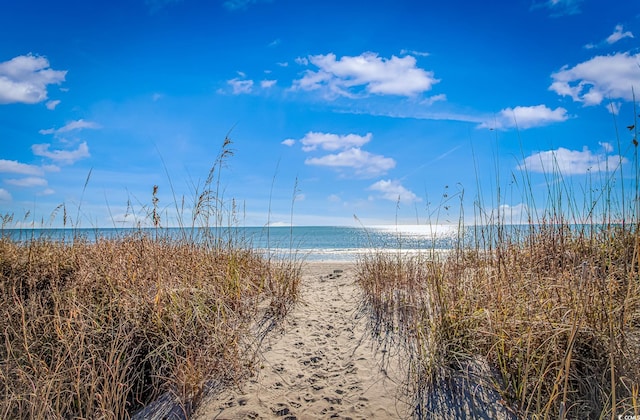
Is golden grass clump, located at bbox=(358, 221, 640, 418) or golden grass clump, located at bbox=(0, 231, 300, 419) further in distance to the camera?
golden grass clump, located at bbox=(0, 231, 300, 419)

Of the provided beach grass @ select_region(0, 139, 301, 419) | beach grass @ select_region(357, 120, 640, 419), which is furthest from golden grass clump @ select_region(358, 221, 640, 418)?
beach grass @ select_region(0, 139, 301, 419)

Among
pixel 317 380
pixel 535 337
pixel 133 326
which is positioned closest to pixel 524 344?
pixel 535 337

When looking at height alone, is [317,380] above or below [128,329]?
below

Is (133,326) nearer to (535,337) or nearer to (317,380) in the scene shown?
(317,380)

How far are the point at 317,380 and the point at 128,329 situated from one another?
1.83 m

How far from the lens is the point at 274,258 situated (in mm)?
6812

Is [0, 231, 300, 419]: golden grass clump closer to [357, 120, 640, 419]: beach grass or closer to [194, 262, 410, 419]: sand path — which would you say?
[194, 262, 410, 419]: sand path

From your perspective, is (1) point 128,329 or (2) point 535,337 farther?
(1) point 128,329

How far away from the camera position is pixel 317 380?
3303 millimetres

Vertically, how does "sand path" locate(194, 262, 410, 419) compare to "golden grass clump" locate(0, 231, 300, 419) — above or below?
below

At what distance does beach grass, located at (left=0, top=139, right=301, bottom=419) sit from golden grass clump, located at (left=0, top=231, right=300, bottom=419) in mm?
13

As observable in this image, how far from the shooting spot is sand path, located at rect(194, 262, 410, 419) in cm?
286

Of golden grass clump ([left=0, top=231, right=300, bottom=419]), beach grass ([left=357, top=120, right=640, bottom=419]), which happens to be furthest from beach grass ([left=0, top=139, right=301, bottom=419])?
beach grass ([left=357, top=120, right=640, bottom=419])

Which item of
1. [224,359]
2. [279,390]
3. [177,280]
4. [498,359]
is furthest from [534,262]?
[177,280]
